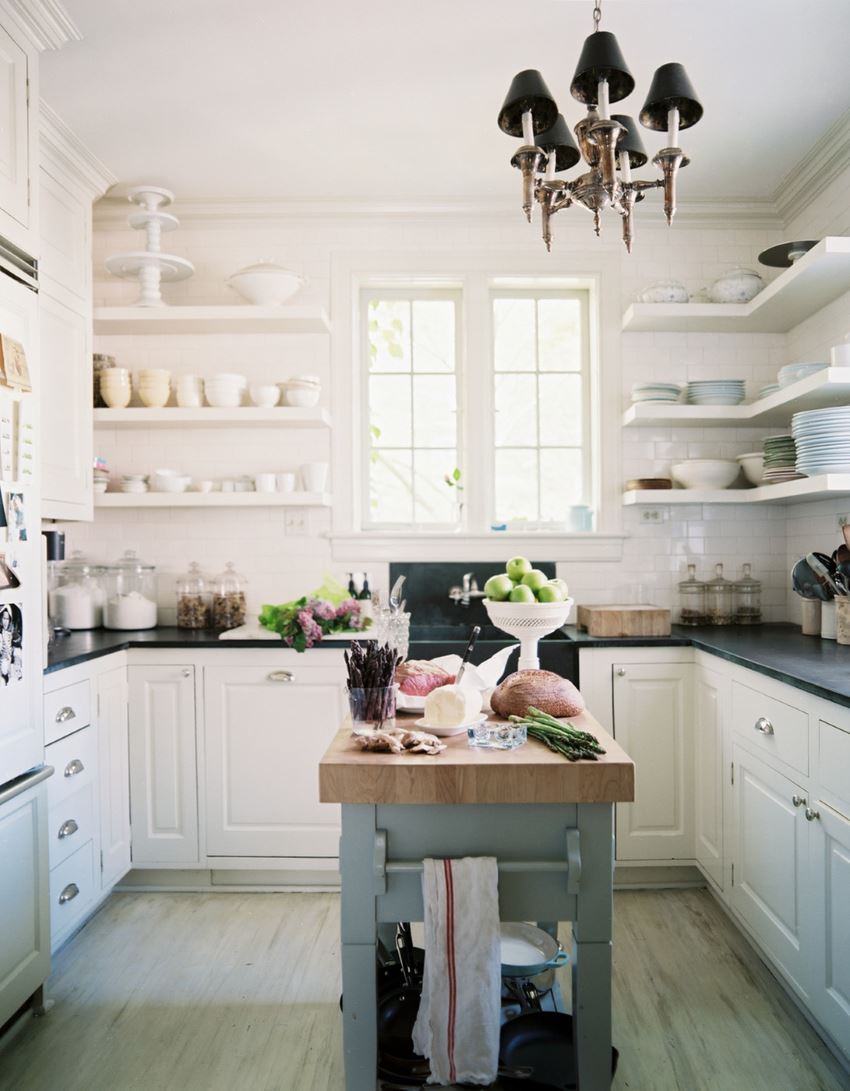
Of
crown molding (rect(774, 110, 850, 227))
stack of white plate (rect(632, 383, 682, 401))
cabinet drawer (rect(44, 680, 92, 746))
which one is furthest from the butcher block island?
crown molding (rect(774, 110, 850, 227))

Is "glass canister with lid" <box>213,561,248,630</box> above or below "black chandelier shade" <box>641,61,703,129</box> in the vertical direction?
below

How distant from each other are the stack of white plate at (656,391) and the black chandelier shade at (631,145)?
1.77m

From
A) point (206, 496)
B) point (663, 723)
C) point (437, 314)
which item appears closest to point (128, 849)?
point (206, 496)

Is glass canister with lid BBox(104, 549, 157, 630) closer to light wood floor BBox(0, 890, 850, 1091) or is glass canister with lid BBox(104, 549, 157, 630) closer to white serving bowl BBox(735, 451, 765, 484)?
light wood floor BBox(0, 890, 850, 1091)

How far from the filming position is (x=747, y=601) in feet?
12.3

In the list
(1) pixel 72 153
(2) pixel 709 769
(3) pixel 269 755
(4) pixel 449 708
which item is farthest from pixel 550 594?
(1) pixel 72 153

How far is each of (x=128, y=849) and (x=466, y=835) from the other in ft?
6.74

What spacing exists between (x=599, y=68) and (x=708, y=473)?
7.40 feet

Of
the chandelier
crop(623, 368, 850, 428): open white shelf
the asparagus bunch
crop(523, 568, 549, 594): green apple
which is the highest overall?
the chandelier

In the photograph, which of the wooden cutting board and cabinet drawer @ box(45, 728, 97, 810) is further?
the wooden cutting board

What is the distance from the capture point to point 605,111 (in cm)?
173

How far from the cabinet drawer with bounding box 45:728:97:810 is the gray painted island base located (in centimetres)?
136

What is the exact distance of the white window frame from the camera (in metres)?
4.00

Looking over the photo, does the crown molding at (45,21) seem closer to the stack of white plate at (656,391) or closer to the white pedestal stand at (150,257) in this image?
the white pedestal stand at (150,257)
